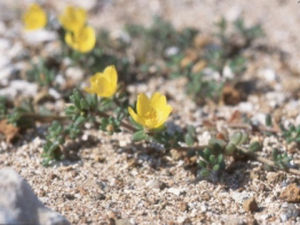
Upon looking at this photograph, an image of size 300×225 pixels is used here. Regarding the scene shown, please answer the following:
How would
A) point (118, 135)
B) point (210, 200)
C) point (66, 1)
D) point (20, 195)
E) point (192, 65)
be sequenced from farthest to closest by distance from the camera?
point (66, 1)
point (192, 65)
point (118, 135)
point (210, 200)
point (20, 195)

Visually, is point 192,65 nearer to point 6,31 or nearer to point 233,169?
point 233,169

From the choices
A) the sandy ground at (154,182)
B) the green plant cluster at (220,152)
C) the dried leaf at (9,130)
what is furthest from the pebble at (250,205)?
the dried leaf at (9,130)

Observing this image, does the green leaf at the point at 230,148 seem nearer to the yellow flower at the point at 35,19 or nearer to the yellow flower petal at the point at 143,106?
the yellow flower petal at the point at 143,106

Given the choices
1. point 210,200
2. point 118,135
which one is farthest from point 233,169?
point 118,135

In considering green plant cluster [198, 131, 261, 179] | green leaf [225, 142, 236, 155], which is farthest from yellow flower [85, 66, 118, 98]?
green leaf [225, 142, 236, 155]

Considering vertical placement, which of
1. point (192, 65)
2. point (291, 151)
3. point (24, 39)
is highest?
point (24, 39)

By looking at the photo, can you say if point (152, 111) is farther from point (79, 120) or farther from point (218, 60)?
point (218, 60)
